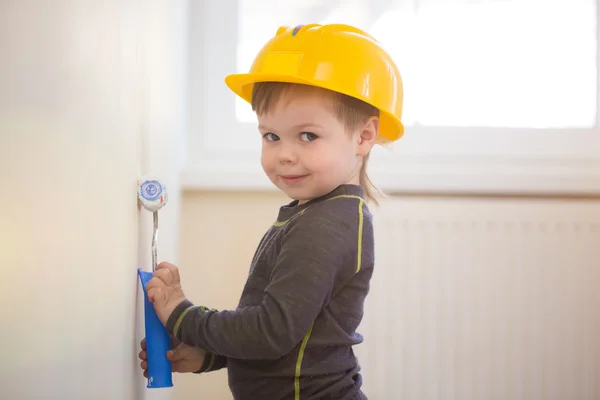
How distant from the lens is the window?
1.86 meters

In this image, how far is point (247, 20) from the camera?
1892 millimetres

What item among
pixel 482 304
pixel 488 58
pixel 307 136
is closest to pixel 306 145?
pixel 307 136

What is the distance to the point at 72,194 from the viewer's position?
0.62 metres

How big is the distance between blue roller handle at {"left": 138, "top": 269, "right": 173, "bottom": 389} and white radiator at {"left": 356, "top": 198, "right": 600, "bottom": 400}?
0.86m

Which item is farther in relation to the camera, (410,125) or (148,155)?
(410,125)

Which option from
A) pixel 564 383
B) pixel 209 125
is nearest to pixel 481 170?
pixel 564 383

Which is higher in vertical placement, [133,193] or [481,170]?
[481,170]

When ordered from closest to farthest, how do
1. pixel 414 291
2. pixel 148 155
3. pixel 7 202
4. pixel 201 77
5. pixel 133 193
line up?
pixel 7 202 → pixel 133 193 → pixel 148 155 → pixel 414 291 → pixel 201 77

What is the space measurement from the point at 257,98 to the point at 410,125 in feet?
3.12

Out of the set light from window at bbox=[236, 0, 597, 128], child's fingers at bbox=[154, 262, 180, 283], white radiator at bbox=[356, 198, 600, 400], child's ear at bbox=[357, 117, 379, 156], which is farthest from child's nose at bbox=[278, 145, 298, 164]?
light from window at bbox=[236, 0, 597, 128]

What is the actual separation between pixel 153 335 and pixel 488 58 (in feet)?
4.46

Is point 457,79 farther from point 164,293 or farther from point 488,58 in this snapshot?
point 164,293

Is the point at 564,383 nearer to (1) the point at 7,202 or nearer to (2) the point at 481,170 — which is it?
(2) the point at 481,170

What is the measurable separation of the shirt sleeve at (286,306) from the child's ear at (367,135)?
0.52 feet
